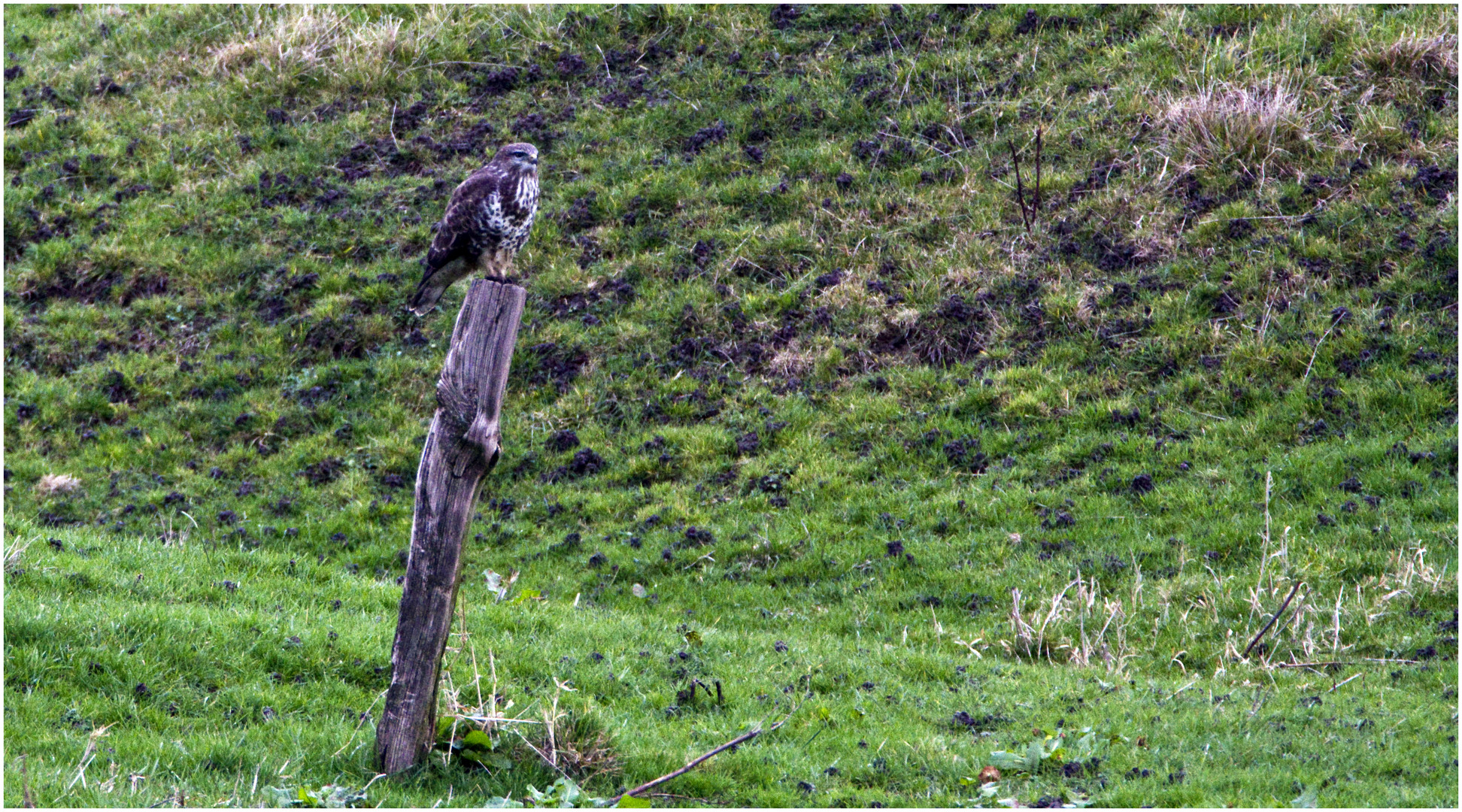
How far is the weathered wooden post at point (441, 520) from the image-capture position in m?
5.45

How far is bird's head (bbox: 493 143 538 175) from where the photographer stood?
8406mm

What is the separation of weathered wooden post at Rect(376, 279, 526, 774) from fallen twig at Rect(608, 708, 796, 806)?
3.33 ft

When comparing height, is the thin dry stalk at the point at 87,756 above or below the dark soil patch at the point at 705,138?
below

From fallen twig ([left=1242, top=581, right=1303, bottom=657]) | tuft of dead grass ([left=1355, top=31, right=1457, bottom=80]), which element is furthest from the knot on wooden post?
tuft of dead grass ([left=1355, top=31, right=1457, bottom=80])

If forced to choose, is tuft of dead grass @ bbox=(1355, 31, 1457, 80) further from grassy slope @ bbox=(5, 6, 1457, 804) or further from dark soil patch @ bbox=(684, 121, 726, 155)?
dark soil patch @ bbox=(684, 121, 726, 155)

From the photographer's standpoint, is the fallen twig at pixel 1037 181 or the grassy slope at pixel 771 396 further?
the fallen twig at pixel 1037 181

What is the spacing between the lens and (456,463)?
5.52m

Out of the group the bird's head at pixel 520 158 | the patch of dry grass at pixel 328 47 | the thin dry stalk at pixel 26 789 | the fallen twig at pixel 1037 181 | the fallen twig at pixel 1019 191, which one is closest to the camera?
the thin dry stalk at pixel 26 789

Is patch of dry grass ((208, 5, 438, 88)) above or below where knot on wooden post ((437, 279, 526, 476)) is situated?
below

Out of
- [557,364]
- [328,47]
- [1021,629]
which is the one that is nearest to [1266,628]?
[1021,629]

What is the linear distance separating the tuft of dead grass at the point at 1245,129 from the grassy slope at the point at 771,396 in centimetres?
10

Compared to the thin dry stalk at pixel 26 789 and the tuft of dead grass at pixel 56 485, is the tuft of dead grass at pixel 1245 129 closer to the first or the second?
the thin dry stalk at pixel 26 789

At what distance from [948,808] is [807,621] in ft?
12.0

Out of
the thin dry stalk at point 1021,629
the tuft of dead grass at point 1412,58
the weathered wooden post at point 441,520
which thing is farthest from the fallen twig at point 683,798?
the tuft of dead grass at point 1412,58
